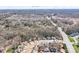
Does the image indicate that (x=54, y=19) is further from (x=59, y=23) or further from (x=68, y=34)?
(x=68, y=34)
